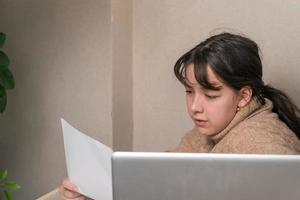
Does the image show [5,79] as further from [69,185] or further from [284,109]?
[284,109]

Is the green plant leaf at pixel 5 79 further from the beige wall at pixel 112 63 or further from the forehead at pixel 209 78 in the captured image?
the forehead at pixel 209 78

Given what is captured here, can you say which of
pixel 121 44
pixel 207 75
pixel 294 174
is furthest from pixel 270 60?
pixel 294 174

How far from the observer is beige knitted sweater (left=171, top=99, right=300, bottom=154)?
86 centimetres

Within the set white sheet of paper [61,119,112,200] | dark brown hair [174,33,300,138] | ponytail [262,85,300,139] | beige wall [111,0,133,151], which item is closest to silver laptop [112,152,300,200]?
white sheet of paper [61,119,112,200]

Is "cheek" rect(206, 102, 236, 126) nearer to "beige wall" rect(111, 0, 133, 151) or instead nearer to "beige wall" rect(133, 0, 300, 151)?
"beige wall" rect(133, 0, 300, 151)

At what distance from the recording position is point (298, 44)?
4.18 ft

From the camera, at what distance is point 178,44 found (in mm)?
1506

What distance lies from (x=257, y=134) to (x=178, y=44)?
69 centimetres

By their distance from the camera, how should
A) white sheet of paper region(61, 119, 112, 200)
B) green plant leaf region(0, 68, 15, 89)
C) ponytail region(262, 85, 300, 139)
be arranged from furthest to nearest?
green plant leaf region(0, 68, 15, 89) < ponytail region(262, 85, 300, 139) < white sheet of paper region(61, 119, 112, 200)

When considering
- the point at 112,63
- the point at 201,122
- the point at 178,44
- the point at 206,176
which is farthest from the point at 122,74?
the point at 206,176

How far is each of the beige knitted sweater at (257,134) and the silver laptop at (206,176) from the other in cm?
26

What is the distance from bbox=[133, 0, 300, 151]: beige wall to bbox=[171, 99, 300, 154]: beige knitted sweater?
33cm

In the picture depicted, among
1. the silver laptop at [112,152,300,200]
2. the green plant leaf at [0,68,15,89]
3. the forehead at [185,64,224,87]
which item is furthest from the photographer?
the green plant leaf at [0,68,15,89]

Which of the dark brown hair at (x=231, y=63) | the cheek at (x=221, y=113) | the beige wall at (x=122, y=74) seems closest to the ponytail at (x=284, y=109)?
the dark brown hair at (x=231, y=63)
